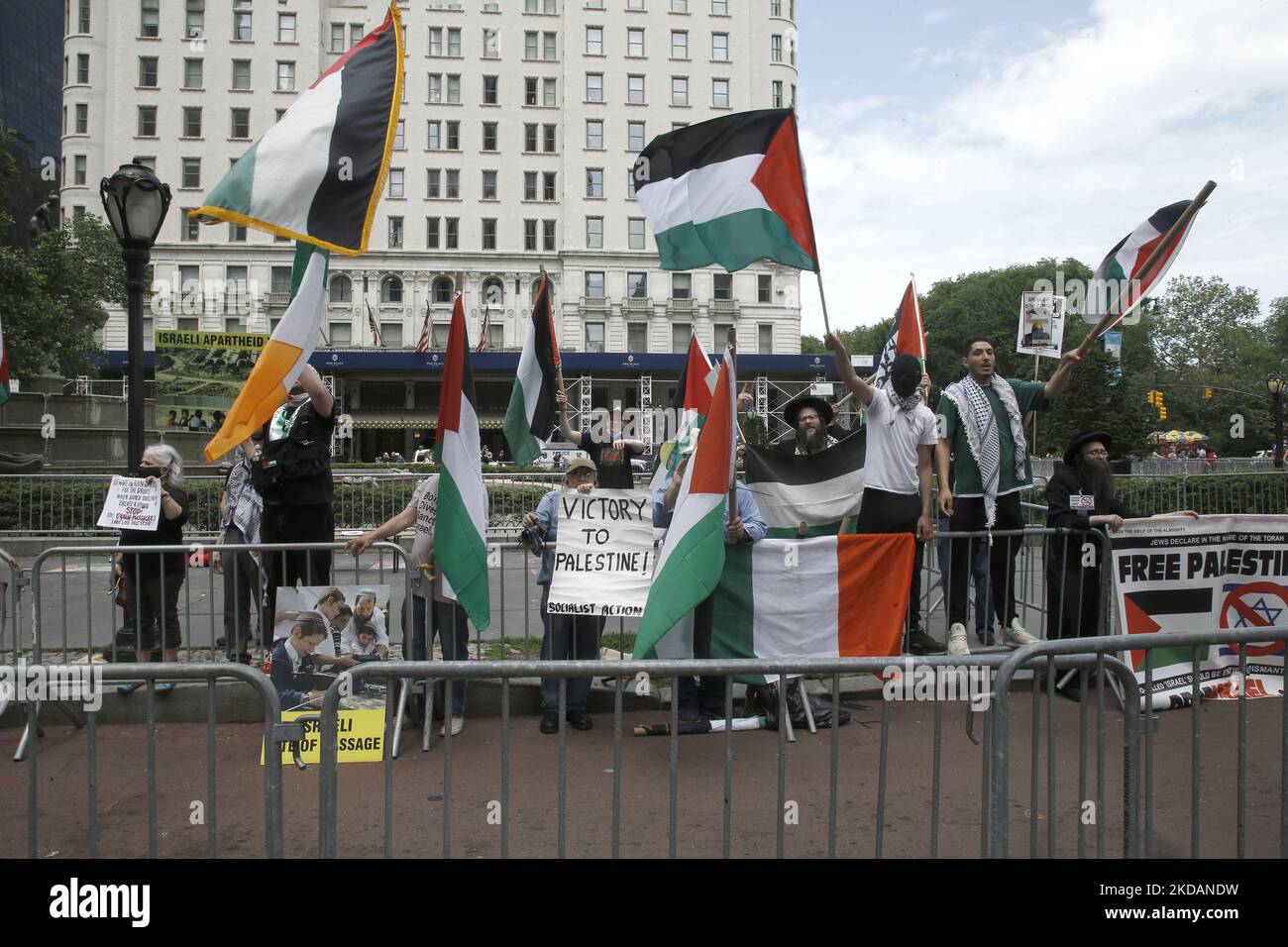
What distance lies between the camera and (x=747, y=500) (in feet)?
19.7

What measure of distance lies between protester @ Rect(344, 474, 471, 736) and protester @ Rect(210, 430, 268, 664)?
0.99 metres

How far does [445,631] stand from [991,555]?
3.82 meters

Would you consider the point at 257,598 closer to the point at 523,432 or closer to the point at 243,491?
the point at 243,491

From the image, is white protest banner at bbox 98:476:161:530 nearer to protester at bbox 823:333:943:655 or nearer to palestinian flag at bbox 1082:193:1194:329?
protester at bbox 823:333:943:655

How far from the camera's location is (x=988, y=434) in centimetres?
692

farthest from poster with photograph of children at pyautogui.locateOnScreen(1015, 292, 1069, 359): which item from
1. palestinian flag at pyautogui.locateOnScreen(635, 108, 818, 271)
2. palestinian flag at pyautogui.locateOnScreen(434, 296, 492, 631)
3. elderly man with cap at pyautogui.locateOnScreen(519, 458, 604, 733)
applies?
palestinian flag at pyautogui.locateOnScreen(434, 296, 492, 631)

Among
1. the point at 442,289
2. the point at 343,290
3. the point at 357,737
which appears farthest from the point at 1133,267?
the point at 343,290

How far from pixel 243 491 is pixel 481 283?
54786 mm

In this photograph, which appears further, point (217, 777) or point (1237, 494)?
point (1237, 494)

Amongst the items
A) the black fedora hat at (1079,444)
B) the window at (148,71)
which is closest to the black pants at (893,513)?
the black fedora hat at (1079,444)

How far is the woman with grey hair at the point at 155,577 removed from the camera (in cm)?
637

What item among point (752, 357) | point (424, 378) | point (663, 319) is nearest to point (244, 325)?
point (424, 378)

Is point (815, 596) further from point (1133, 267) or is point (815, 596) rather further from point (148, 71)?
point (148, 71)

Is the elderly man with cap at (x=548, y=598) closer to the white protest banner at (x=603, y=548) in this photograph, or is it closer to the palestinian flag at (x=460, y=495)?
the white protest banner at (x=603, y=548)
